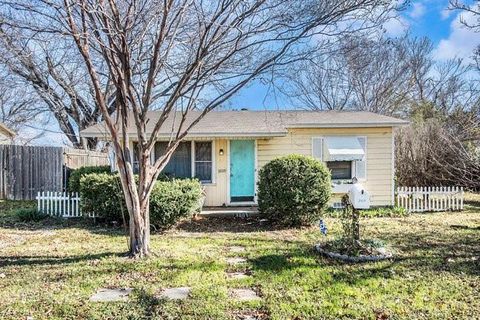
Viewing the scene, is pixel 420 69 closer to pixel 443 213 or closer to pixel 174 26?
pixel 443 213

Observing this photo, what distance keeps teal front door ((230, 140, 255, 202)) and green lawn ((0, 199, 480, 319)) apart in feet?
11.0

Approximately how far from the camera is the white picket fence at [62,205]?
1040cm

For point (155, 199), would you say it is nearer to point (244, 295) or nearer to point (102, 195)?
point (102, 195)

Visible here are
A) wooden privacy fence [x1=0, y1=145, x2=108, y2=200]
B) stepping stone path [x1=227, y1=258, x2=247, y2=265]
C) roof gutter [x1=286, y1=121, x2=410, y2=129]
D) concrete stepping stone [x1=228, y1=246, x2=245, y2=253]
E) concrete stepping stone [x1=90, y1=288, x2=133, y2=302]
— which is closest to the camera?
concrete stepping stone [x1=90, y1=288, x2=133, y2=302]

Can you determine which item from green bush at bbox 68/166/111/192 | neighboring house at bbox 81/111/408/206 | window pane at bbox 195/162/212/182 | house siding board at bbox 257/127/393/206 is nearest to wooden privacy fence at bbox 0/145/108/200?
green bush at bbox 68/166/111/192

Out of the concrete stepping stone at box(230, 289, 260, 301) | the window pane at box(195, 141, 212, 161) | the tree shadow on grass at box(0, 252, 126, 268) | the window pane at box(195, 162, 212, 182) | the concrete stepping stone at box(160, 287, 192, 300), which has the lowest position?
the concrete stepping stone at box(230, 289, 260, 301)

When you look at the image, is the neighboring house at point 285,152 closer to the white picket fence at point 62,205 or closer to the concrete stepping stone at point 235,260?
the white picket fence at point 62,205

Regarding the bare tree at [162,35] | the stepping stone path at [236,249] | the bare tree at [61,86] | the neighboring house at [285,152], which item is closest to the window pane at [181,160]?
the neighboring house at [285,152]

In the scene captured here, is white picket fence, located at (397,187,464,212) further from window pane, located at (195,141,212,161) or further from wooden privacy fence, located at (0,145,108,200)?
wooden privacy fence, located at (0,145,108,200)

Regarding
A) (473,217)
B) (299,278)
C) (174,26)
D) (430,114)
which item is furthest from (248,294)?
(430,114)

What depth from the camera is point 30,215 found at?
10016mm

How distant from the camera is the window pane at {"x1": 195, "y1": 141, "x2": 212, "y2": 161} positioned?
1163 centimetres

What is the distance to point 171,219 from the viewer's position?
862 cm

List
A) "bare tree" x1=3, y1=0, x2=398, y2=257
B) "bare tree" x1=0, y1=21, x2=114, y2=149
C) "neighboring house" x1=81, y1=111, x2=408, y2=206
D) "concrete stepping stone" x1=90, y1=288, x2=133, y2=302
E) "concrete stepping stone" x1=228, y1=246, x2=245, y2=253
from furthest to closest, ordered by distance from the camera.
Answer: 1. "neighboring house" x1=81, y1=111, x2=408, y2=206
2. "bare tree" x1=0, y1=21, x2=114, y2=149
3. "concrete stepping stone" x1=228, y1=246, x2=245, y2=253
4. "bare tree" x1=3, y1=0, x2=398, y2=257
5. "concrete stepping stone" x1=90, y1=288, x2=133, y2=302
